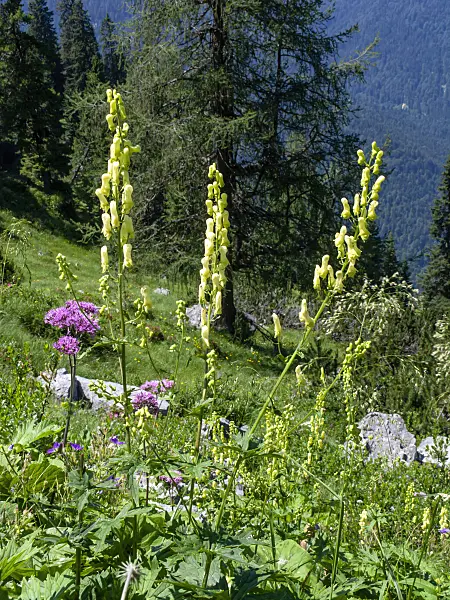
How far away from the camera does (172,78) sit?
12469 millimetres

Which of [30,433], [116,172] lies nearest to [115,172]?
[116,172]

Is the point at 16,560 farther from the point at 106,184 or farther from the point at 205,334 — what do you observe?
the point at 106,184

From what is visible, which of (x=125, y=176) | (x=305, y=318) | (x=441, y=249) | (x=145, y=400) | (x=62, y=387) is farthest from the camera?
(x=441, y=249)

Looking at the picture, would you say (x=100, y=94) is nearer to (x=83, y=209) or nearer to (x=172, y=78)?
(x=172, y=78)

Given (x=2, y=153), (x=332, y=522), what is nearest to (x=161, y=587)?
(x=332, y=522)

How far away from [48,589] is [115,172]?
1.45 meters

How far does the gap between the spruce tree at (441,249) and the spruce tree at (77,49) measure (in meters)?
28.6

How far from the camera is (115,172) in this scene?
1.99m

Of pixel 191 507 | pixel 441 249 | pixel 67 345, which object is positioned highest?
pixel 67 345

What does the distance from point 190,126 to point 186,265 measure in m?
3.09

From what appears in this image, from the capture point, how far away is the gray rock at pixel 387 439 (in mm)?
6977

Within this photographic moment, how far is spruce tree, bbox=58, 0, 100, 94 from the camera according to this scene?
45.1 metres

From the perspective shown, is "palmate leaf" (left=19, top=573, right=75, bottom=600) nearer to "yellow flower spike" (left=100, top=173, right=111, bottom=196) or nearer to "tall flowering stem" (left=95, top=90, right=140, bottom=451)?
"tall flowering stem" (left=95, top=90, right=140, bottom=451)

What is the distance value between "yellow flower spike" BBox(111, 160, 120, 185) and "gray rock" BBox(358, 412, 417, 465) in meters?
5.61
